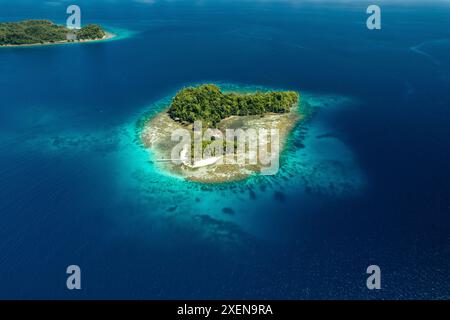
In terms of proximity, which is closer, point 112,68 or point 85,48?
point 112,68

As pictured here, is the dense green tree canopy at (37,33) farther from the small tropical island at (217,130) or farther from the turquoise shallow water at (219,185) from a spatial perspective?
the turquoise shallow water at (219,185)

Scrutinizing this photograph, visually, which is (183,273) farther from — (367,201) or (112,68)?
(112,68)

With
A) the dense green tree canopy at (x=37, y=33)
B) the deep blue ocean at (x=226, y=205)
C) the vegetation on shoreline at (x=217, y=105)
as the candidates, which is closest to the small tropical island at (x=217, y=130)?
the vegetation on shoreline at (x=217, y=105)

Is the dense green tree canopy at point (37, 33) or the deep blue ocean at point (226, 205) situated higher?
the dense green tree canopy at point (37, 33)

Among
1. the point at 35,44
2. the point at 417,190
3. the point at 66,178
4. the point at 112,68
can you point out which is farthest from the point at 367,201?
the point at 35,44

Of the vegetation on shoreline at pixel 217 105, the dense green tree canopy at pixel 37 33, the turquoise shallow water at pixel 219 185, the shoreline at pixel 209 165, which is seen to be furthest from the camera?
the dense green tree canopy at pixel 37 33

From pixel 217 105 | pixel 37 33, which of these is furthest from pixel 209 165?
pixel 37 33

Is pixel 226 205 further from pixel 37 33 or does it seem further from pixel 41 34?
pixel 37 33
